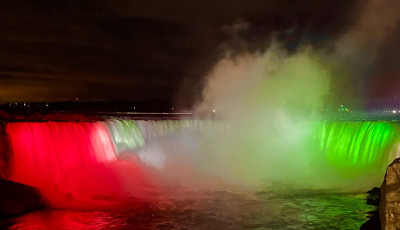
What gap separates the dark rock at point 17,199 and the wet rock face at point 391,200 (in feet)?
29.3

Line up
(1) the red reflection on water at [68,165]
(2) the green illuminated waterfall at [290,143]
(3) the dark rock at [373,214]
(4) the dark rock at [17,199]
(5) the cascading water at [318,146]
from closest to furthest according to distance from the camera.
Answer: (3) the dark rock at [373,214], (4) the dark rock at [17,199], (1) the red reflection on water at [68,165], (5) the cascading water at [318,146], (2) the green illuminated waterfall at [290,143]

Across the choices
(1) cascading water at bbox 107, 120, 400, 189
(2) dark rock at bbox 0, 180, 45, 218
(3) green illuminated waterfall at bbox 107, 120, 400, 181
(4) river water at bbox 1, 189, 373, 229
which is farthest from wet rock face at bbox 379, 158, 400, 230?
(3) green illuminated waterfall at bbox 107, 120, 400, 181

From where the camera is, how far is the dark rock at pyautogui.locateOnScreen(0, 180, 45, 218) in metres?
11.2

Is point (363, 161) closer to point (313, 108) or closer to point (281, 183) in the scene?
point (281, 183)

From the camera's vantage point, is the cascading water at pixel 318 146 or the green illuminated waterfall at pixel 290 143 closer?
the cascading water at pixel 318 146

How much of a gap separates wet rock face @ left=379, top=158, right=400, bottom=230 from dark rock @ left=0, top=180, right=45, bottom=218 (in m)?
8.94

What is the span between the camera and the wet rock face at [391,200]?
19.3ft

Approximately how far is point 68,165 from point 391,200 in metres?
13.6

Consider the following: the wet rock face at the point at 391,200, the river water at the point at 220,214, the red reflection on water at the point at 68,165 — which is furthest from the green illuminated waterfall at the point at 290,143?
the wet rock face at the point at 391,200

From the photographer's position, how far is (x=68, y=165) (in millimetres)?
17172

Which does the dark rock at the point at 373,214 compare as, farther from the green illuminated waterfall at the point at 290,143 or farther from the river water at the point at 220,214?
the green illuminated waterfall at the point at 290,143

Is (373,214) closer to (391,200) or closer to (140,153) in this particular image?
(391,200)

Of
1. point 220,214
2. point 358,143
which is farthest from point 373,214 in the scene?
point 358,143

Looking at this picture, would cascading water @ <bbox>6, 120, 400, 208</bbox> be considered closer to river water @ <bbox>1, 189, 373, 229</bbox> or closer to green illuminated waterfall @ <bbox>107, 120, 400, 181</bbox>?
green illuminated waterfall @ <bbox>107, 120, 400, 181</bbox>
